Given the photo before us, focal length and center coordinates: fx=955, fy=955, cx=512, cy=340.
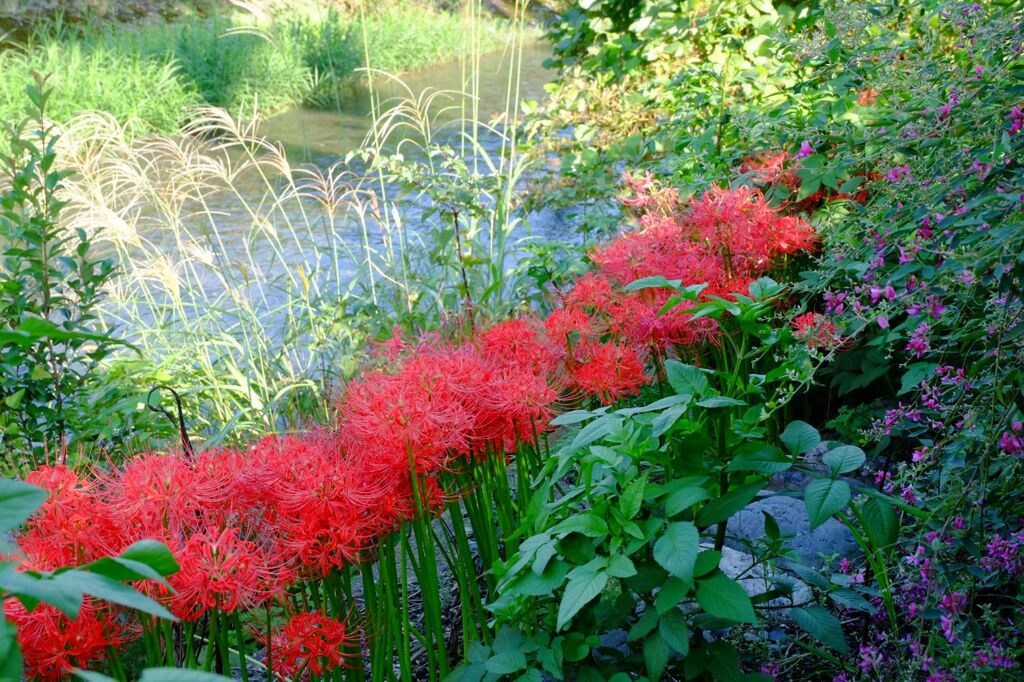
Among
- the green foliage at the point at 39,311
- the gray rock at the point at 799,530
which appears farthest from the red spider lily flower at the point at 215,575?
the green foliage at the point at 39,311

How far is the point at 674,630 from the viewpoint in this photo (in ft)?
4.25

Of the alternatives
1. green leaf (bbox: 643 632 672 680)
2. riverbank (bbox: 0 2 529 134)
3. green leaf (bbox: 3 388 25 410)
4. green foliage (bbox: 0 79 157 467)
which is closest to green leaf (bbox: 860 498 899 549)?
green leaf (bbox: 643 632 672 680)

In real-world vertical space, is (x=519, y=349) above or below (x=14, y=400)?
above

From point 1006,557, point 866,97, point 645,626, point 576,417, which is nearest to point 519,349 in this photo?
point 576,417

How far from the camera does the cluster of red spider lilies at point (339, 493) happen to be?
1.20m

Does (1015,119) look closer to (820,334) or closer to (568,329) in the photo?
(820,334)

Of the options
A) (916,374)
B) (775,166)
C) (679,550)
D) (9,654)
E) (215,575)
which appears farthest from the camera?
(775,166)

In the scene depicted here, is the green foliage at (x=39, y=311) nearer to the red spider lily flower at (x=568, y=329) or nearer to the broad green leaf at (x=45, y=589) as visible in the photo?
the red spider lily flower at (x=568, y=329)

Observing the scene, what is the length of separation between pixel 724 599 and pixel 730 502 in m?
0.17

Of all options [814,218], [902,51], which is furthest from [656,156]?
[902,51]

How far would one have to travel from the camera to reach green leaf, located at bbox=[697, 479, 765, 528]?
1355mm

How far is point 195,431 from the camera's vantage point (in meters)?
3.68

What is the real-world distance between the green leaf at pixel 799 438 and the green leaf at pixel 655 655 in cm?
33

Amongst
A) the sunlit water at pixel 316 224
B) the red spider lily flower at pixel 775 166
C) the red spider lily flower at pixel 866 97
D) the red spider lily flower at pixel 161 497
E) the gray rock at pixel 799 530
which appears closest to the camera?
the red spider lily flower at pixel 161 497
